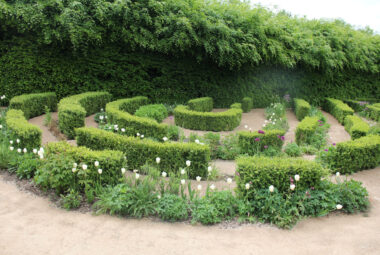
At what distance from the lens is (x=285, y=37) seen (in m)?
14.9

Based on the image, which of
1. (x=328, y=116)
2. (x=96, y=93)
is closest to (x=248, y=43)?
(x=328, y=116)

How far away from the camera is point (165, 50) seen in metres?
12.9

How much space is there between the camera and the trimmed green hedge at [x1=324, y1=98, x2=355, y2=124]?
13086mm

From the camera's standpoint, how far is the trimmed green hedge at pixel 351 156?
7.07m

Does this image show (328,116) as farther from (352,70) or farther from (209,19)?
(209,19)

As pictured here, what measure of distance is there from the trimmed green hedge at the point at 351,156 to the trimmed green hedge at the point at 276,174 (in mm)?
1997

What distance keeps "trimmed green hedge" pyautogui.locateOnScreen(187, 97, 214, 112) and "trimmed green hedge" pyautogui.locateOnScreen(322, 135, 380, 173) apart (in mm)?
6549

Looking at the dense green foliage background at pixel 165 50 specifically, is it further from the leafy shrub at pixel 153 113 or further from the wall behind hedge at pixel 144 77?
the leafy shrub at pixel 153 113

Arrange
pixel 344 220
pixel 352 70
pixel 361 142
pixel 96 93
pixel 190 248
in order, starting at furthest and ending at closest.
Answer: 1. pixel 352 70
2. pixel 96 93
3. pixel 361 142
4. pixel 344 220
5. pixel 190 248

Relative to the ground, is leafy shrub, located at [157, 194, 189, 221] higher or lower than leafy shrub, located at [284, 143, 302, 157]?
higher

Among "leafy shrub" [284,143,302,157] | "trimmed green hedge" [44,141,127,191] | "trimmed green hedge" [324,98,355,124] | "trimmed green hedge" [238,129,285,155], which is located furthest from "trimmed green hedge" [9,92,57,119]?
"trimmed green hedge" [324,98,355,124]

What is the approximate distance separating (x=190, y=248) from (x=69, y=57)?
11.0m

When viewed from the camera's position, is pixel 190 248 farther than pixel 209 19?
No

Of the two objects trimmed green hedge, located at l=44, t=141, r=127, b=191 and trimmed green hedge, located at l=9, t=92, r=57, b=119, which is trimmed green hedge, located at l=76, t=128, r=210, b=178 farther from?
trimmed green hedge, located at l=9, t=92, r=57, b=119
